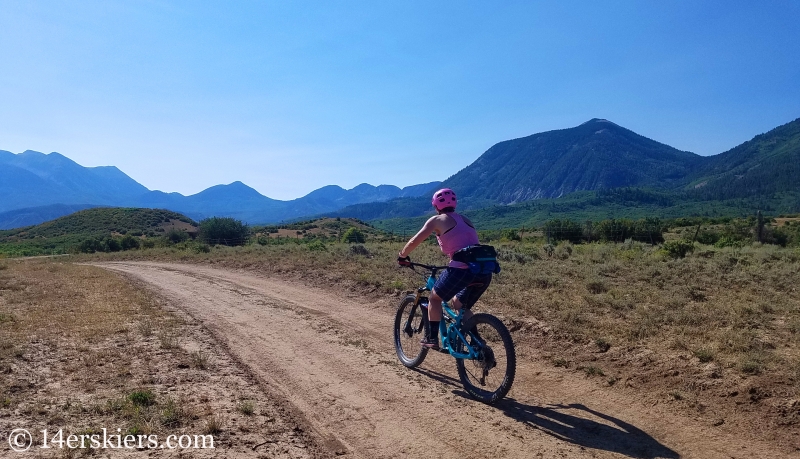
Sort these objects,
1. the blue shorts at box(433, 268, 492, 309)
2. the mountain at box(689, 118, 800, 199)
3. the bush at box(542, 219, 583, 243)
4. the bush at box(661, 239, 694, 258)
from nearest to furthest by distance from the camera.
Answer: the blue shorts at box(433, 268, 492, 309)
the bush at box(661, 239, 694, 258)
the bush at box(542, 219, 583, 243)
the mountain at box(689, 118, 800, 199)

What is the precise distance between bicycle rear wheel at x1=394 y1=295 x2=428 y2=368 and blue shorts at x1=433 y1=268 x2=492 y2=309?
2.93 feet

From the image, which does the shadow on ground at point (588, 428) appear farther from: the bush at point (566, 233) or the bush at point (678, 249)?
the bush at point (566, 233)

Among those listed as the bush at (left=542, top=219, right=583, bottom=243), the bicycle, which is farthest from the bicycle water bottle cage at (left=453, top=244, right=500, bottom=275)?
the bush at (left=542, top=219, right=583, bottom=243)

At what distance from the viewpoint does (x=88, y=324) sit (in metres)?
→ 7.97

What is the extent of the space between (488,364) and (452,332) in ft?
2.10

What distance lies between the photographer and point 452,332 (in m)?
5.33

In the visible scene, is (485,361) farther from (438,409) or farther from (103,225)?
(103,225)

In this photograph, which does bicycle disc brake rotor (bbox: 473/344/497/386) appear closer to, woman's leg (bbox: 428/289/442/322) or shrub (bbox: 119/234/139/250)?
woman's leg (bbox: 428/289/442/322)

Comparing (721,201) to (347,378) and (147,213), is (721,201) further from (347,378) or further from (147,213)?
(347,378)

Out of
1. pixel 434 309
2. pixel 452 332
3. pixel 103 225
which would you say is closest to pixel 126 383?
pixel 434 309

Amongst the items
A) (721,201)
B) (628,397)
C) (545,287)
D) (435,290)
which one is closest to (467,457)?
(435,290)

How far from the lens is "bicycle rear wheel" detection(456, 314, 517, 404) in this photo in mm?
4699

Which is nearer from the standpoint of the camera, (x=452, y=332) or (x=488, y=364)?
(x=488, y=364)

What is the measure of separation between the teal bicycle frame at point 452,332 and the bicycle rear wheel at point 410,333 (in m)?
0.46
